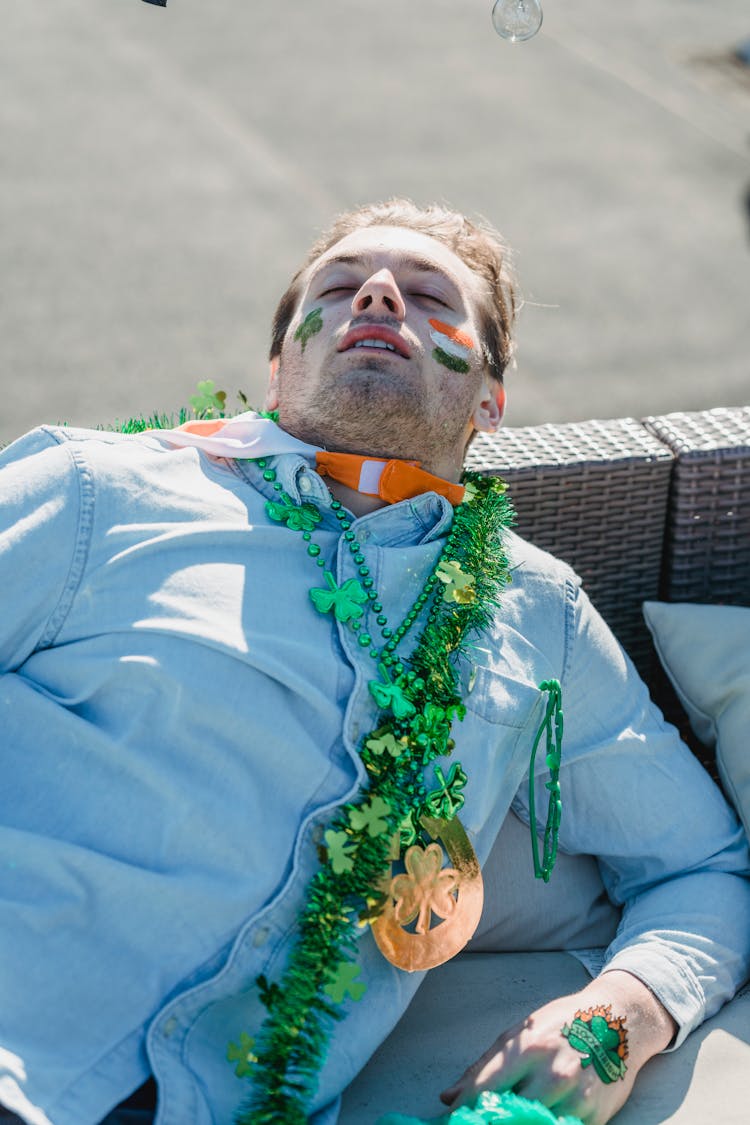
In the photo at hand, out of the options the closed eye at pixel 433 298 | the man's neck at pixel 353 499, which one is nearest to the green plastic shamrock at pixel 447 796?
the man's neck at pixel 353 499

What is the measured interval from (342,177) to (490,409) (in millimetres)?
4661

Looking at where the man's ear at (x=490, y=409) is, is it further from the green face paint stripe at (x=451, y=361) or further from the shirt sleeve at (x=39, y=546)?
the shirt sleeve at (x=39, y=546)

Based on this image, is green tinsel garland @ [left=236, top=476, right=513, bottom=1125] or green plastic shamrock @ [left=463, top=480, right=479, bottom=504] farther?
green plastic shamrock @ [left=463, top=480, right=479, bottom=504]

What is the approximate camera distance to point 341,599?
6.50 ft

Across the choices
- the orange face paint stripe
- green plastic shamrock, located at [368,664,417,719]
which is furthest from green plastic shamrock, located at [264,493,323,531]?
the orange face paint stripe

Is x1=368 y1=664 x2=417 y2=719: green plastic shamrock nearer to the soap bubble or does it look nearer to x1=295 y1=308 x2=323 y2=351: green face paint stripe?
x1=295 y1=308 x2=323 y2=351: green face paint stripe

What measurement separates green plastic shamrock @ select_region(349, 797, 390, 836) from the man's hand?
1.16 feet

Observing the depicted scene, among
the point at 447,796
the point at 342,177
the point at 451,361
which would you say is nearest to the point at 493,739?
the point at 447,796

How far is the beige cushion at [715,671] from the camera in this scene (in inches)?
91.3

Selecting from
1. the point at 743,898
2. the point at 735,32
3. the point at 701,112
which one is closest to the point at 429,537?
the point at 743,898

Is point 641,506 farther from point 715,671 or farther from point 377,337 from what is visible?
point 377,337

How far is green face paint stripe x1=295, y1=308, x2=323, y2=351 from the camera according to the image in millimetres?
2273

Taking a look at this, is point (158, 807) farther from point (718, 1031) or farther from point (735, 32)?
point (735, 32)

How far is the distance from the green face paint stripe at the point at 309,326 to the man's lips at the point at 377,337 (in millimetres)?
92
